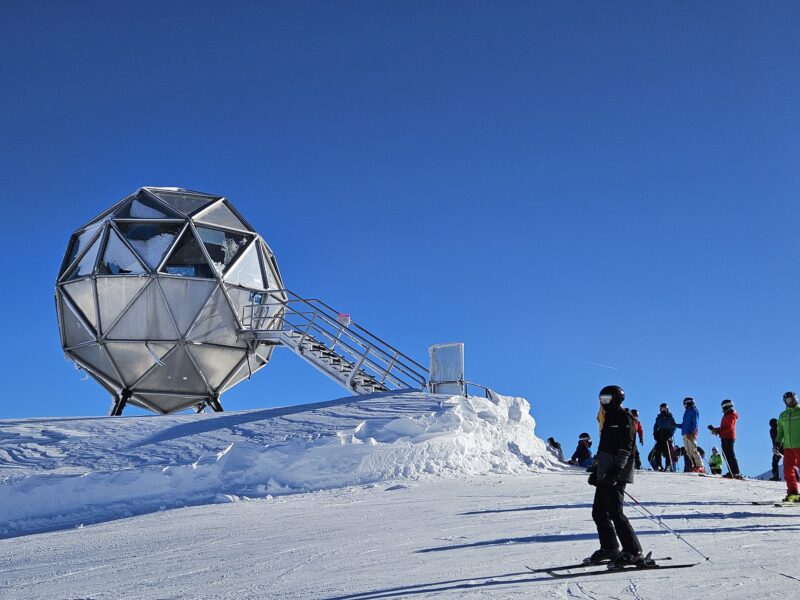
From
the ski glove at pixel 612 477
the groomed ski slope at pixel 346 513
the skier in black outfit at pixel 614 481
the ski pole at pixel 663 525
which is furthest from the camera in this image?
the ski pole at pixel 663 525

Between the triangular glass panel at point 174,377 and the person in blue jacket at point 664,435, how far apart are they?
1143 centimetres

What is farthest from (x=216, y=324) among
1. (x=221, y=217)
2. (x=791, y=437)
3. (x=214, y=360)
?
(x=791, y=437)

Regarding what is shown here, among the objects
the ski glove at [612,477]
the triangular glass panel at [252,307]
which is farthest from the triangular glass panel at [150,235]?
the ski glove at [612,477]

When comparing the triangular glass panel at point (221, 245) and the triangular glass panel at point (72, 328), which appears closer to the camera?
the triangular glass panel at point (72, 328)

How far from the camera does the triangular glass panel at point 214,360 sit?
65.7 ft

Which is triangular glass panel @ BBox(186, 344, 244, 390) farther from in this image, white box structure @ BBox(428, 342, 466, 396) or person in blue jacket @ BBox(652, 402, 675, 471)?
person in blue jacket @ BBox(652, 402, 675, 471)

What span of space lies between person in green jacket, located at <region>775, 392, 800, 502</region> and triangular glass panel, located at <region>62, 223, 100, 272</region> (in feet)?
55.4

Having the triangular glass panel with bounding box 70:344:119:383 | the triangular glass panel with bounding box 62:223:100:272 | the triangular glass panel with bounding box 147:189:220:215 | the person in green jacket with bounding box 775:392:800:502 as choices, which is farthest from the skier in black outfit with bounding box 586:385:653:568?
the triangular glass panel with bounding box 62:223:100:272

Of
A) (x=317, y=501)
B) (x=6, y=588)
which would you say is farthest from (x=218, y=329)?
(x=6, y=588)

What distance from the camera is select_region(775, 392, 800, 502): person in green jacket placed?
9992mm

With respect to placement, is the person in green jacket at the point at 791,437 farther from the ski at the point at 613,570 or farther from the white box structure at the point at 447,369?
the white box structure at the point at 447,369

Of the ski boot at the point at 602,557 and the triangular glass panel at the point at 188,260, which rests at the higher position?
the triangular glass panel at the point at 188,260

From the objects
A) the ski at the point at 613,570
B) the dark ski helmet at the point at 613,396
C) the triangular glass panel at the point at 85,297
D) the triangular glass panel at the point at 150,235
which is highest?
the triangular glass panel at the point at 150,235

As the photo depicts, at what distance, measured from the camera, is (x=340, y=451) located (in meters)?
11.8
